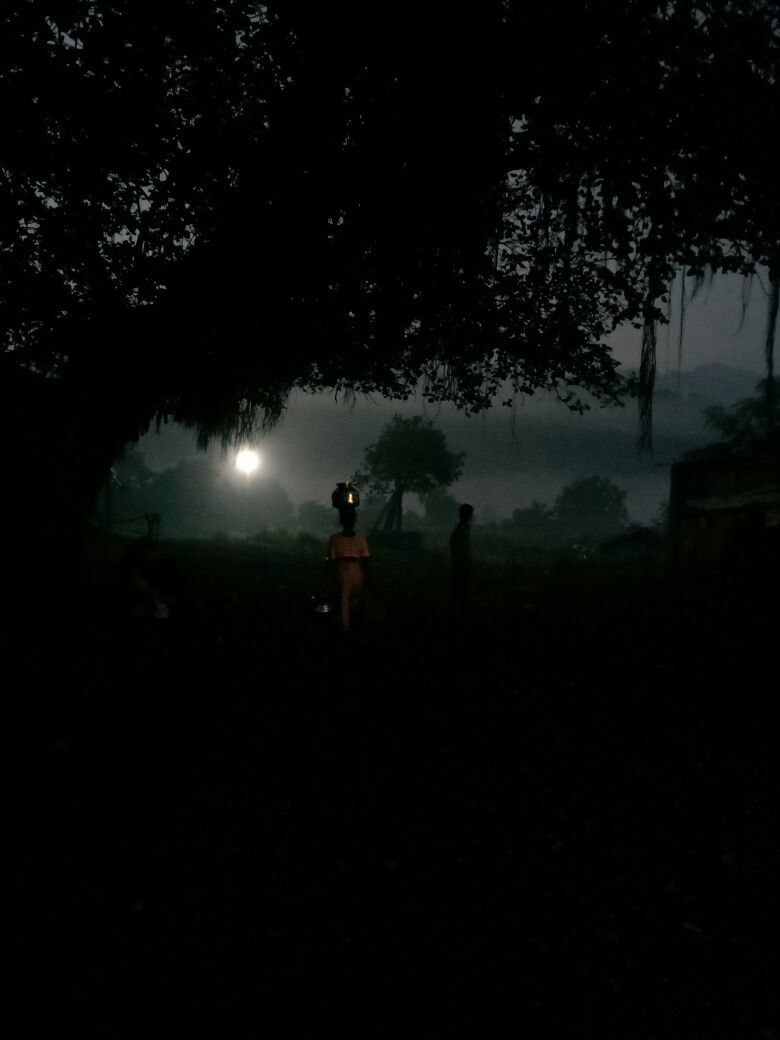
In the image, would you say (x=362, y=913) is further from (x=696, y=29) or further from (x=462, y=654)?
(x=696, y=29)

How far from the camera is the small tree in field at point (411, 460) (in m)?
74.7

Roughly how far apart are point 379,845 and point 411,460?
70.9 metres

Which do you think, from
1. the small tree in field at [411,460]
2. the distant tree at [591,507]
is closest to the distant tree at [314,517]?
the distant tree at [591,507]

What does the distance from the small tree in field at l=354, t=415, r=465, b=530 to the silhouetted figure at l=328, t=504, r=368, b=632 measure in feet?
208

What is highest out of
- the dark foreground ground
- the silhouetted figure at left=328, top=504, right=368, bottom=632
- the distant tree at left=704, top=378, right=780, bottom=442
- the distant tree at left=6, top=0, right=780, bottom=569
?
the distant tree at left=704, top=378, right=780, bottom=442

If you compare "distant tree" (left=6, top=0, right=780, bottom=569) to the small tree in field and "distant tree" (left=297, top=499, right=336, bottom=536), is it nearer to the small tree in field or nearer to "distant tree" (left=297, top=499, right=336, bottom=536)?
the small tree in field

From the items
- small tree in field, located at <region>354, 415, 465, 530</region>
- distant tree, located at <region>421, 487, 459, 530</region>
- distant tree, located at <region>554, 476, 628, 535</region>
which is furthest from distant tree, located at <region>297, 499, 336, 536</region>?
small tree in field, located at <region>354, 415, 465, 530</region>

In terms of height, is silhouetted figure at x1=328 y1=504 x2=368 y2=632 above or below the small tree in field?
below

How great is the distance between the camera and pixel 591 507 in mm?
164250

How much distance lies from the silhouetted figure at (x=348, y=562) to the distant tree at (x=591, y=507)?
155778 mm

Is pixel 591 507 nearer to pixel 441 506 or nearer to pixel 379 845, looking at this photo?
pixel 441 506

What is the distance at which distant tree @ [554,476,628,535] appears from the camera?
163 meters

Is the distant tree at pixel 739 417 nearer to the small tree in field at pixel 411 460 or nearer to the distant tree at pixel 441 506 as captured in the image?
the small tree in field at pixel 411 460

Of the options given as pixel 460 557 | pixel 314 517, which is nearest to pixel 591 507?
pixel 314 517
